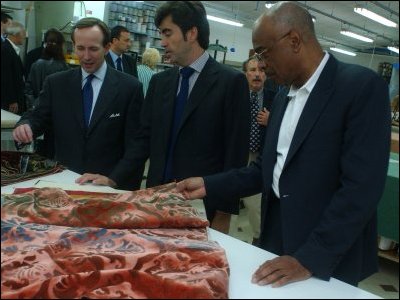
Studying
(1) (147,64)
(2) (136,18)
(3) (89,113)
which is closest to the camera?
(3) (89,113)

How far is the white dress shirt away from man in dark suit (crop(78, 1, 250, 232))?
1.62 feet

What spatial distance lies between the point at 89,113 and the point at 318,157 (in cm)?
114

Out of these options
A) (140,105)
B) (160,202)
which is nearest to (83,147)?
(140,105)

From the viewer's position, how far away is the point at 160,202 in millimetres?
1166

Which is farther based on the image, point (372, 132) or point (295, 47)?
point (295, 47)

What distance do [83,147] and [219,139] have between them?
63cm

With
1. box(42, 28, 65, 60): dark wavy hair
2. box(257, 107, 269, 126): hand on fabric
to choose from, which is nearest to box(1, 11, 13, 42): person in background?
box(42, 28, 65, 60): dark wavy hair

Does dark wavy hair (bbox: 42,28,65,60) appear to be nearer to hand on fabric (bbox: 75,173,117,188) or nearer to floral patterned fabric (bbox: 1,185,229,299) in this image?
floral patterned fabric (bbox: 1,185,229,299)

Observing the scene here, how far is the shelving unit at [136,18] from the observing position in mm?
1352

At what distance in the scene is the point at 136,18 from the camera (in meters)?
1.94

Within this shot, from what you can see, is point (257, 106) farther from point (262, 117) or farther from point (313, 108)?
point (313, 108)

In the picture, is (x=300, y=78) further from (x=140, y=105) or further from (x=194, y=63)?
(x=140, y=105)

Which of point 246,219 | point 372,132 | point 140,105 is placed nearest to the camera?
point 372,132

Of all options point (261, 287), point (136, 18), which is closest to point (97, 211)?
point (261, 287)
